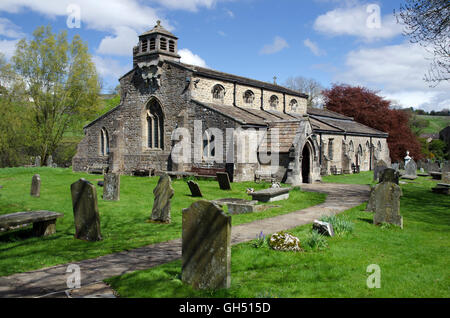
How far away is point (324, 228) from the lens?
9.10 metres

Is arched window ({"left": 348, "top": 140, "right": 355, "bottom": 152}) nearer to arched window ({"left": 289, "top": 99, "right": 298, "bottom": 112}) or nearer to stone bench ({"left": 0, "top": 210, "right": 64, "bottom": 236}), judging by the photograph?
arched window ({"left": 289, "top": 99, "right": 298, "bottom": 112})

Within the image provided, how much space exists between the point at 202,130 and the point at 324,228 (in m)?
16.2

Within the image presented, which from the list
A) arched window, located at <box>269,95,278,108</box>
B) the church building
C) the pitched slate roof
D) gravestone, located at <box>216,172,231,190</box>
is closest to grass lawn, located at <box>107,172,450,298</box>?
gravestone, located at <box>216,172,231,190</box>

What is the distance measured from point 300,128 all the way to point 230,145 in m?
4.68

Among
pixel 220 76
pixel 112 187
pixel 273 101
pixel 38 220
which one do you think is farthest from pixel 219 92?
pixel 38 220

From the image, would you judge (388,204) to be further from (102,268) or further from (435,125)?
(435,125)

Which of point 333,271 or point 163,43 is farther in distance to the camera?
point 163,43

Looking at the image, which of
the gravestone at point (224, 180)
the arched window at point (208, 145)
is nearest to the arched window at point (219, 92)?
the arched window at point (208, 145)

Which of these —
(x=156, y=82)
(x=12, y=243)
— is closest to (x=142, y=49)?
(x=156, y=82)

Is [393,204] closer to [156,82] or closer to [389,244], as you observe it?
[389,244]

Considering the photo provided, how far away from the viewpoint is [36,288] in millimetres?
5719

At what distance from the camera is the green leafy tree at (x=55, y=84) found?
1287 inches

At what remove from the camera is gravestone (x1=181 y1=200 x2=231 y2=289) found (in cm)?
550

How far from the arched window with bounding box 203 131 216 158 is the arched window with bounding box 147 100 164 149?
495 centimetres
